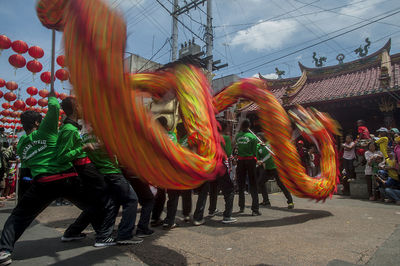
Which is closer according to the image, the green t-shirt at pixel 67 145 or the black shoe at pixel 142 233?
the green t-shirt at pixel 67 145

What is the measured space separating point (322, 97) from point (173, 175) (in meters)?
10.5

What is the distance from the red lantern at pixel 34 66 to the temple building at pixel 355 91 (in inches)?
336

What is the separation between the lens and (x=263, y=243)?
3.21 metres

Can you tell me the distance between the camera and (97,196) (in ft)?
10.6

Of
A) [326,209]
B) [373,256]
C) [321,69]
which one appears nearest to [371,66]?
[321,69]

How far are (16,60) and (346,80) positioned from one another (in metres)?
13.6

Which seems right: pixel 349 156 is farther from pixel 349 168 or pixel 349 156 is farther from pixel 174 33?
pixel 174 33

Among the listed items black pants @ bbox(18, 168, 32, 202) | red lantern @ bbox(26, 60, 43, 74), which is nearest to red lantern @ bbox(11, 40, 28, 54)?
red lantern @ bbox(26, 60, 43, 74)

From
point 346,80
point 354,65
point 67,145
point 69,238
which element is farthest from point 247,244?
point 354,65

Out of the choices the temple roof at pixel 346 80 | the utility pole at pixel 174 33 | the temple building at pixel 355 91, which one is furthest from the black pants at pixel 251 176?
the utility pole at pixel 174 33

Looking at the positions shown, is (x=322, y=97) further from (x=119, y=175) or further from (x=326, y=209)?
(x=119, y=175)

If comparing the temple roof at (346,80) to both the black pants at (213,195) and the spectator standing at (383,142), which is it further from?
the black pants at (213,195)

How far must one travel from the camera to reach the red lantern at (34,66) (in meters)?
10.0

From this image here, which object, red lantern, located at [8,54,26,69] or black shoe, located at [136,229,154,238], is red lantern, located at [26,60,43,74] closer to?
red lantern, located at [8,54,26,69]
